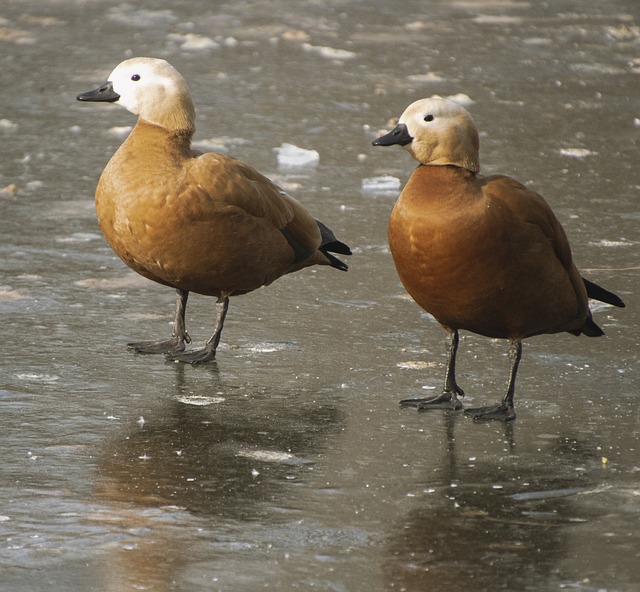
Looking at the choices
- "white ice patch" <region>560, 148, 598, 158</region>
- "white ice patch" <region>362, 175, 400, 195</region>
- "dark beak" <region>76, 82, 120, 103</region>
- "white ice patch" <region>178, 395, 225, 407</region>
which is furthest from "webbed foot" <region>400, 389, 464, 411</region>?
"white ice patch" <region>560, 148, 598, 158</region>

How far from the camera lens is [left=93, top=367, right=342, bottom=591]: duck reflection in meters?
3.63

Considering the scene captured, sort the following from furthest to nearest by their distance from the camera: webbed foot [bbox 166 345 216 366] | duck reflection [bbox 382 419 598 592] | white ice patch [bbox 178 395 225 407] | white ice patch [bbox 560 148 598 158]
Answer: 1. white ice patch [bbox 560 148 598 158]
2. webbed foot [bbox 166 345 216 366]
3. white ice patch [bbox 178 395 225 407]
4. duck reflection [bbox 382 419 598 592]

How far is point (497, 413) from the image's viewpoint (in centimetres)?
481

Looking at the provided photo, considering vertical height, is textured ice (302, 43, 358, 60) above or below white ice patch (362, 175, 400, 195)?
below

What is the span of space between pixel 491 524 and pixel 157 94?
101 inches

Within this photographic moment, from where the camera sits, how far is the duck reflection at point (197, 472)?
3.63 m

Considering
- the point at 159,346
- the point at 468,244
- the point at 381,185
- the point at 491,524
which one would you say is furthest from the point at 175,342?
the point at 381,185

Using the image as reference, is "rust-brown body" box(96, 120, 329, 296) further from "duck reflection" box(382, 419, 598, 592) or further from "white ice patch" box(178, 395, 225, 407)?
"duck reflection" box(382, 419, 598, 592)

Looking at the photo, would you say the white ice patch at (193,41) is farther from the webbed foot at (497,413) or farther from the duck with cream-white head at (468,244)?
the webbed foot at (497,413)

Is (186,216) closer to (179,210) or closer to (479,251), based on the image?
(179,210)

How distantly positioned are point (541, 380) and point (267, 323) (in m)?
1.33

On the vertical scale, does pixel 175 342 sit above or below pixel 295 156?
above

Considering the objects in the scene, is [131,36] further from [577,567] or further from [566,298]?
[577,567]

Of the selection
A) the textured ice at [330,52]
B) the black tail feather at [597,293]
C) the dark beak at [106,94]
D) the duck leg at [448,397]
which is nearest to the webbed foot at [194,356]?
the duck leg at [448,397]
